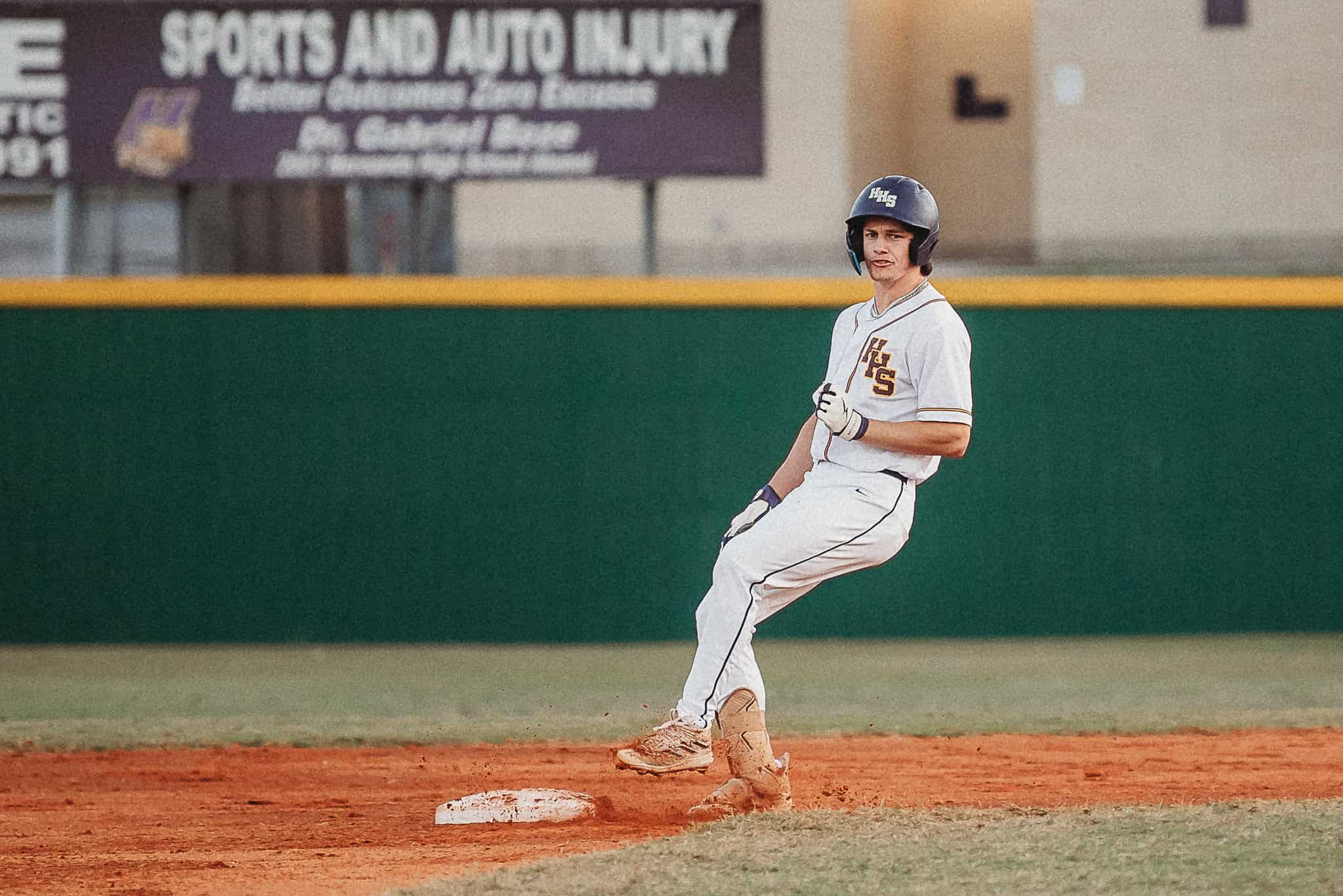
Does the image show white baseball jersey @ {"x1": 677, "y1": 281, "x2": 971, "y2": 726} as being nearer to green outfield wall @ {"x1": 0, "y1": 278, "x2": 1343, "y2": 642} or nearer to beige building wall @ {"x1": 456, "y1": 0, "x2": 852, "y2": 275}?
green outfield wall @ {"x1": 0, "y1": 278, "x2": 1343, "y2": 642}

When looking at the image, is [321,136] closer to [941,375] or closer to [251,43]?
[251,43]

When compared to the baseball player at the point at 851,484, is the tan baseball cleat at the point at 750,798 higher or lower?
lower

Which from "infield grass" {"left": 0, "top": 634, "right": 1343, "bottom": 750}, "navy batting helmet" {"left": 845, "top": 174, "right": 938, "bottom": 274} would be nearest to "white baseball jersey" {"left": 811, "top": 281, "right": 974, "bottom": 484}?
"navy batting helmet" {"left": 845, "top": 174, "right": 938, "bottom": 274}

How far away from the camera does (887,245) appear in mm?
4738

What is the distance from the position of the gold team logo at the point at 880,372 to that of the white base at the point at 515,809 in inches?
62.1

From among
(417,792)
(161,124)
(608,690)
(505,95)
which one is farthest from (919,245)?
(161,124)

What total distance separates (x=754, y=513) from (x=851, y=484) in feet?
0.99

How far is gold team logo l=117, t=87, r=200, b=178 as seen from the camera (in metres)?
10.0

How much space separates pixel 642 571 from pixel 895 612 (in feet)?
4.73

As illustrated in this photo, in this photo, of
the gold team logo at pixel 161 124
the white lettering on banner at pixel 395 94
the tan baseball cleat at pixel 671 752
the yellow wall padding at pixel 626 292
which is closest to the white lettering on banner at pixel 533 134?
the white lettering on banner at pixel 395 94

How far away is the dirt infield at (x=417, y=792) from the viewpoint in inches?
178

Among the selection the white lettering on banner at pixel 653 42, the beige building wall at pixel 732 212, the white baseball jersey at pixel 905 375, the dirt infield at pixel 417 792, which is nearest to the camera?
the dirt infield at pixel 417 792

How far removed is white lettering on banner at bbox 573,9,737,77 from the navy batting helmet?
533 centimetres

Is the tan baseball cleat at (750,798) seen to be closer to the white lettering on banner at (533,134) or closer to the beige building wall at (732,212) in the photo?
the white lettering on banner at (533,134)
